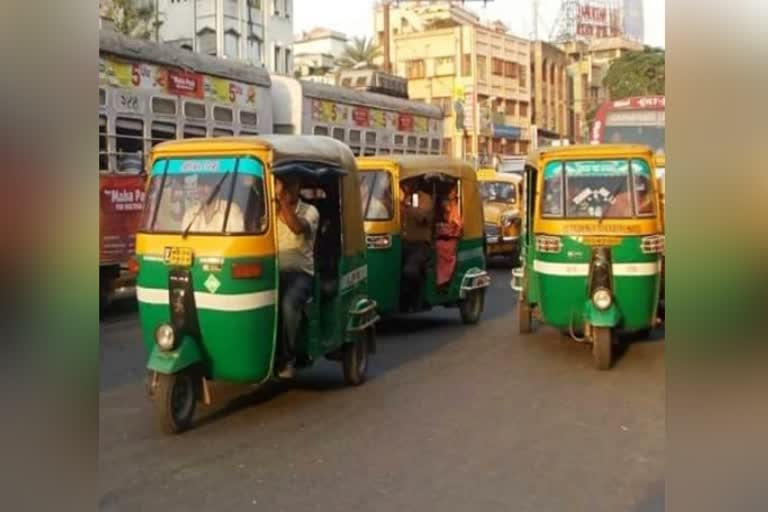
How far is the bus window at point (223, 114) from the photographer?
1343cm

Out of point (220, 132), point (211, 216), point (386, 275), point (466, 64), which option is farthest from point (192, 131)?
point (466, 64)

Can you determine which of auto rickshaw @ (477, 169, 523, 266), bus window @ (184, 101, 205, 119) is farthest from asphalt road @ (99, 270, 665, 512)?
auto rickshaw @ (477, 169, 523, 266)

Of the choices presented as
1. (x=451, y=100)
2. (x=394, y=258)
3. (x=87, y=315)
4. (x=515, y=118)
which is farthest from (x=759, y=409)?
(x=515, y=118)

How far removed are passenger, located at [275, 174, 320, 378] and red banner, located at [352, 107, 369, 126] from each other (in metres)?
10.8

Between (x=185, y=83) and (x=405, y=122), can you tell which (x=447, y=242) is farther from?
(x=405, y=122)

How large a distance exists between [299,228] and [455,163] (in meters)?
5.02

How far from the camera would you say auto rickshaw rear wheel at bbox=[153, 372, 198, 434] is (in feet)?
19.6

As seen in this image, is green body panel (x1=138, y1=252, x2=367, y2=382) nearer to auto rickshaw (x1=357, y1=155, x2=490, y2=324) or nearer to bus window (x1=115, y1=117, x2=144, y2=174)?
auto rickshaw (x1=357, y1=155, x2=490, y2=324)

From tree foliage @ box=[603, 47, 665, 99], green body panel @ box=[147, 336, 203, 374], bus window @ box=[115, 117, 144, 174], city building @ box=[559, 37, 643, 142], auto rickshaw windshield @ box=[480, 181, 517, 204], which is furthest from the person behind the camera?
city building @ box=[559, 37, 643, 142]

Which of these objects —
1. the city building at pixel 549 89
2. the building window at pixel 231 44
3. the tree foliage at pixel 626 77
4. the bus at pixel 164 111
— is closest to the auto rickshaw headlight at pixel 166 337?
the bus at pixel 164 111

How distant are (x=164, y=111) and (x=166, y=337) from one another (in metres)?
7.02

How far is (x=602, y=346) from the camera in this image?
8141 millimetres

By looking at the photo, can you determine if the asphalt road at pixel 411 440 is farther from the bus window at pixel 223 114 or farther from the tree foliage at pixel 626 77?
the tree foliage at pixel 626 77

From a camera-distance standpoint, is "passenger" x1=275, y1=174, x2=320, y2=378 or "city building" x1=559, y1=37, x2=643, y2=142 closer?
"passenger" x1=275, y1=174, x2=320, y2=378
